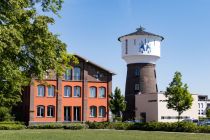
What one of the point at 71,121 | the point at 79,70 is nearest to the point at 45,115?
the point at 71,121

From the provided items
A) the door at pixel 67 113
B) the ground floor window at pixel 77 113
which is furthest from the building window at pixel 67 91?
the ground floor window at pixel 77 113

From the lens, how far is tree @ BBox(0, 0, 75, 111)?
17.5 metres

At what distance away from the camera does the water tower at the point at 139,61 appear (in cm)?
7731

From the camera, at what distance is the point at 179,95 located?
57375 millimetres

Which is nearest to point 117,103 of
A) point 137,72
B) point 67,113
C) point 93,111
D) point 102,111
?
point 102,111

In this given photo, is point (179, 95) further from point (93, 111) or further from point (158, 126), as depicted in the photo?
point (93, 111)

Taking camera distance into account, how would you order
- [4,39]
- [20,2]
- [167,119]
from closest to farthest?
[4,39], [20,2], [167,119]

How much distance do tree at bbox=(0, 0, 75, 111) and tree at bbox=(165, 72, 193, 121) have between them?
37.4 meters

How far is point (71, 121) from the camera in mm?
71812

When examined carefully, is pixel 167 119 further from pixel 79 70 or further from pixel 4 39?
pixel 4 39

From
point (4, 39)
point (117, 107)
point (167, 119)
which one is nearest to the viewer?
point (4, 39)

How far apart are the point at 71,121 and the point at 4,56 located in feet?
177

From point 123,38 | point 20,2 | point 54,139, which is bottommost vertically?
point 54,139

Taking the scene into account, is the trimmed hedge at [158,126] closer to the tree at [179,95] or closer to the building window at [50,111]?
the tree at [179,95]
